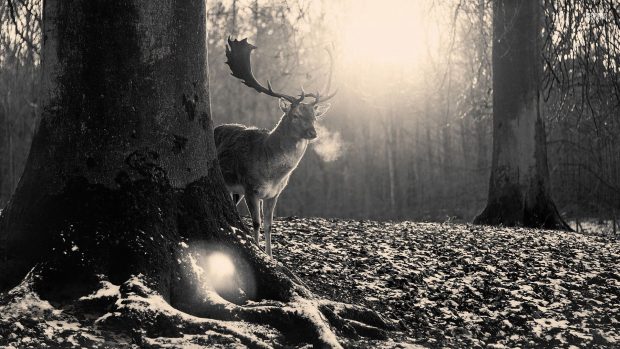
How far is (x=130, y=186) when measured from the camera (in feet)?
15.3

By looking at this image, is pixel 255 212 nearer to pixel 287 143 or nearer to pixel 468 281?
pixel 287 143

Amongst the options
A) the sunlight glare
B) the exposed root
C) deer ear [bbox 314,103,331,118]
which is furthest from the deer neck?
the sunlight glare

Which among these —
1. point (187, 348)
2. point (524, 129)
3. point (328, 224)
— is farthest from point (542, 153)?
point (187, 348)

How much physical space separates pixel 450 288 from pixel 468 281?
1.08ft

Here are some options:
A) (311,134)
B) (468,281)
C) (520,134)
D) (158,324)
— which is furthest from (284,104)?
(520,134)

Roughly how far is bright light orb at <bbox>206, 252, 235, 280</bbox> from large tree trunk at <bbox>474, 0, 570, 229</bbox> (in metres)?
7.55

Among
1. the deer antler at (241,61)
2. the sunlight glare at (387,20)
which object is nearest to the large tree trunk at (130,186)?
the deer antler at (241,61)

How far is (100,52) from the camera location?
4.71 meters

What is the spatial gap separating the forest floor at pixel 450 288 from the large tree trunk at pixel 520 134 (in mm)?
2698

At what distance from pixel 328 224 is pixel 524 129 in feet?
13.8

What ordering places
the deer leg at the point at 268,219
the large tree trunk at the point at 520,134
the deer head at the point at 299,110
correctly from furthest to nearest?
the large tree trunk at the point at 520,134, the deer head at the point at 299,110, the deer leg at the point at 268,219

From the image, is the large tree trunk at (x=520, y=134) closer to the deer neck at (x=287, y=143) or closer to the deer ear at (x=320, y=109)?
the deer ear at (x=320, y=109)

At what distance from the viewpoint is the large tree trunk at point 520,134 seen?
37.9ft

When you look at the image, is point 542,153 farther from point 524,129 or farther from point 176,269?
point 176,269
